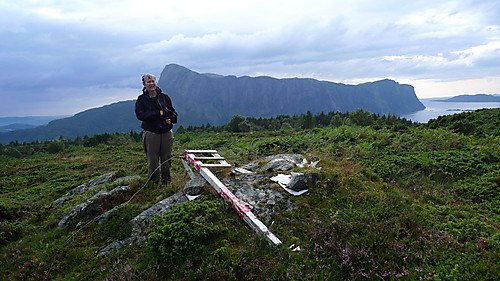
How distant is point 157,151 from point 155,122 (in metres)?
0.88

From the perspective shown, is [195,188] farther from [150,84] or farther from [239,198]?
[150,84]

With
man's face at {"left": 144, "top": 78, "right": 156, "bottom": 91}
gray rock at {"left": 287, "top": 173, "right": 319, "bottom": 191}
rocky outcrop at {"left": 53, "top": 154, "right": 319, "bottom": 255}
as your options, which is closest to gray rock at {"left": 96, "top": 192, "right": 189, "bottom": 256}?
rocky outcrop at {"left": 53, "top": 154, "right": 319, "bottom": 255}

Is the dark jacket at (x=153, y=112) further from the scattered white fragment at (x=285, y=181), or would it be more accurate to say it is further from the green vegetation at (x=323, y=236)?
the scattered white fragment at (x=285, y=181)

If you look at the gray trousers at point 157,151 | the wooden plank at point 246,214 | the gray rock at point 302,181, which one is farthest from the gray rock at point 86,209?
the gray rock at point 302,181

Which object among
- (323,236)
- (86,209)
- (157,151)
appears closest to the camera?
(323,236)

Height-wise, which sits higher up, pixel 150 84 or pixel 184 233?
pixel 150 84

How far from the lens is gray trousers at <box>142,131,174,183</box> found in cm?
761

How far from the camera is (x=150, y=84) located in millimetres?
7238

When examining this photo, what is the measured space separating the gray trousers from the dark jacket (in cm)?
22

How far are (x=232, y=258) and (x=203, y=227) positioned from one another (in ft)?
2.89

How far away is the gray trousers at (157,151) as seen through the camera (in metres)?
7.61

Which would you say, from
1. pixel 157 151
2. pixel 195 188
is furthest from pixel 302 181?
pixel 157 151

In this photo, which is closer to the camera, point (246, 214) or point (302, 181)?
point (246, 214)

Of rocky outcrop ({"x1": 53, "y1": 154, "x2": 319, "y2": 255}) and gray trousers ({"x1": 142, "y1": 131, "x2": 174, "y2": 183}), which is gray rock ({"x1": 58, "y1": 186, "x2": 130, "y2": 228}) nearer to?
rocky outcrop ({"x1": 53, "y1": 154, "x2": 319, "y2": 255})
